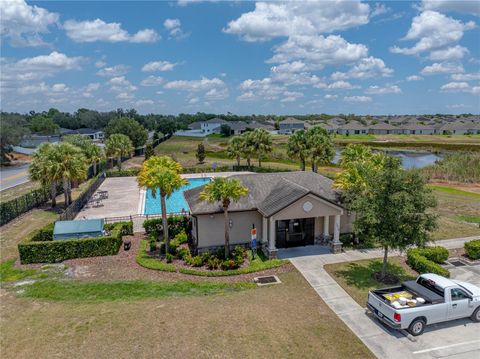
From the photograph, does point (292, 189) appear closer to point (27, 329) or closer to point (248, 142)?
point (27, 329)

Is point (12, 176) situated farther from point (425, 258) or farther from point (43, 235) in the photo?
point (425, 258)

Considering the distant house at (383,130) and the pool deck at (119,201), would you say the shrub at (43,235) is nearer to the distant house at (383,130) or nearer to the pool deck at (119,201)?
the pool deck at (119,201)

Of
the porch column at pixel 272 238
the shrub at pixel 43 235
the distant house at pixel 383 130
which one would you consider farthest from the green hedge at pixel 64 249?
the distant house at pixel 383 130

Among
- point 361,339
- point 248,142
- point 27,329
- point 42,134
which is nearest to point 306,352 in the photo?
point 361,339

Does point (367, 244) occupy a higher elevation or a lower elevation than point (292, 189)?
lower

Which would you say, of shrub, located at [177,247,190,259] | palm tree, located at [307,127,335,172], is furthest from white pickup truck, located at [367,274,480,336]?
palm tree, located at [307,127,335,172]
